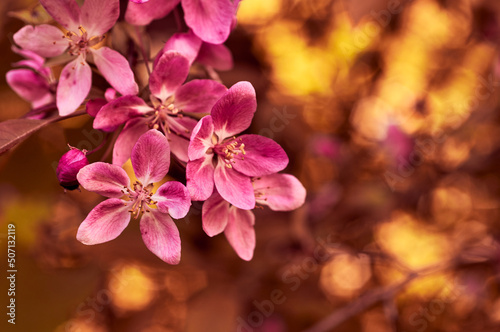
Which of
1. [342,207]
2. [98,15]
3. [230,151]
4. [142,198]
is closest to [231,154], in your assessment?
[230,151]

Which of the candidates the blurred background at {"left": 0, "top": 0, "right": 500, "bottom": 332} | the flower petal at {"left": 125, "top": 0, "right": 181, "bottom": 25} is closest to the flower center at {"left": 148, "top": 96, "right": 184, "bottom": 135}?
the flower petal at {"left": 125, "top": 0, "right": 181, "bottom": 25}

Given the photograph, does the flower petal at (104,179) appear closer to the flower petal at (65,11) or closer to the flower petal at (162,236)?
the flower petal at (162,236)

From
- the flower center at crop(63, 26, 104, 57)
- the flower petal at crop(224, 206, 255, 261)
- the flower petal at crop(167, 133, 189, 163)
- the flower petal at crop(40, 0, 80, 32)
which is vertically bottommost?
the flower petal at crop(224, 206, 255, 261)

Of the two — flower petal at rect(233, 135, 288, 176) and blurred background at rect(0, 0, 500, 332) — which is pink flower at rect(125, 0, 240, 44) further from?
blurred background at rect(0, 0, 500, 332)

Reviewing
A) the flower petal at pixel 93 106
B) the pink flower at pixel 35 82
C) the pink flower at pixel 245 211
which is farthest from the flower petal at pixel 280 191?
the pink flower at pixel 35 82

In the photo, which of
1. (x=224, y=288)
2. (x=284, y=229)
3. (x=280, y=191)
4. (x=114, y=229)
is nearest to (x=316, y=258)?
(x=284, y=229)

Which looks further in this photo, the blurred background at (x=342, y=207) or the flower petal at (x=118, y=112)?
the blurred background at (x=342, y=207)
